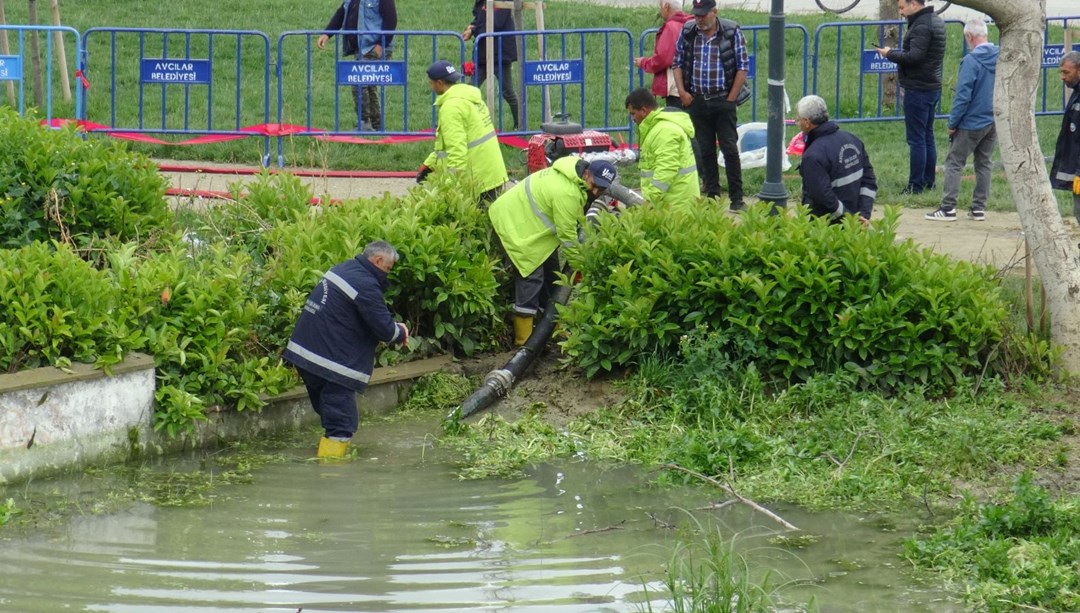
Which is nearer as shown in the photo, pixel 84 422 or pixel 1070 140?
pixel 84 422

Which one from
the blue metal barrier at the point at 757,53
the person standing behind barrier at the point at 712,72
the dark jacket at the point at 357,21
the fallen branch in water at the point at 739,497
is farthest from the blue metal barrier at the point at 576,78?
the fallen branch in water at the point at 739,497

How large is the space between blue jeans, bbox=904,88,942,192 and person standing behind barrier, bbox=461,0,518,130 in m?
4.33

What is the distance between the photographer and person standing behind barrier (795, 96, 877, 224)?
35.4ft

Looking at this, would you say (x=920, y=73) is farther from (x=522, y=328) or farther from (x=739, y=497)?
(x=739, y=497)

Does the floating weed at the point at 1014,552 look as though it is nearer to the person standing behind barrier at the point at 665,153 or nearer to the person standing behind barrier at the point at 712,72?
the person standing behind barrier at the point at 665,153

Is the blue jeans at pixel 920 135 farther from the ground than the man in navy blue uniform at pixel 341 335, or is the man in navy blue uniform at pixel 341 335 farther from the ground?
the blue jeans at pixel 920 135

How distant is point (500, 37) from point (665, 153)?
4.89m

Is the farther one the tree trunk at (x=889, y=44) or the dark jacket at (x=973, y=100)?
the tree trunk at (x=889, y=44)

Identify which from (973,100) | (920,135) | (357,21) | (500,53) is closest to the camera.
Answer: (973,100)

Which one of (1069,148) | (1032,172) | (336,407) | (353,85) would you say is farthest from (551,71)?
(336,407)

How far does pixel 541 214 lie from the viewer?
1055cm

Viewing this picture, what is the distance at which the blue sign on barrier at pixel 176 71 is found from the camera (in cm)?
1581

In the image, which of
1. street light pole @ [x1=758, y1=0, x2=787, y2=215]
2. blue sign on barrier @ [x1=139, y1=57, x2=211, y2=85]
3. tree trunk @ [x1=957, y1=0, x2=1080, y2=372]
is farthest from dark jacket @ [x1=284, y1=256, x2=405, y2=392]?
blue sign on barrier @ [x1=139, y1=57, x2=211, y2=85]

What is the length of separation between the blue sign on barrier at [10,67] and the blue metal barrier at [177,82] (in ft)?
3.32
